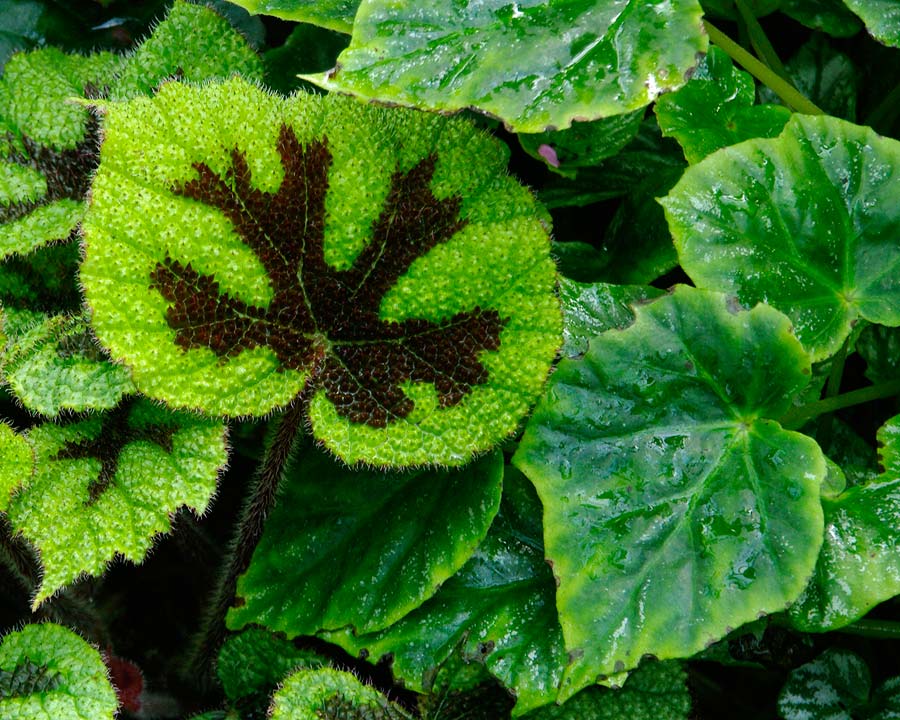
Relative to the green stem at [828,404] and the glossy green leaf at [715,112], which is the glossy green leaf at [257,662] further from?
the glossy green leaf at [715,112]

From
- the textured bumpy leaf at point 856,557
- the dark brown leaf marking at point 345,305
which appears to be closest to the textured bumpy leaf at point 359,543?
the dark brown leaf marking at point 345,305

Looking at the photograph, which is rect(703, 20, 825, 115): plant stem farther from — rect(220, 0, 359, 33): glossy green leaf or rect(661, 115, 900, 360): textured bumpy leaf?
rect(220, 0, 359, 33): glossy green leaf

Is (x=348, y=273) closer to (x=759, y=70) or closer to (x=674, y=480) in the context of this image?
(x=674, y=480)

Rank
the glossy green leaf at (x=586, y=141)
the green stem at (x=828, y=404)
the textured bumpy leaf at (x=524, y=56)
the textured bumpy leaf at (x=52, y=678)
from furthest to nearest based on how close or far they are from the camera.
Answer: the glossy green leaf at (x=586, y=141), the green stem at (x=828, y=404), the textured bumpy leaf at (x=52, y=678), the textured bumpy leaf at (x=524, y=56)

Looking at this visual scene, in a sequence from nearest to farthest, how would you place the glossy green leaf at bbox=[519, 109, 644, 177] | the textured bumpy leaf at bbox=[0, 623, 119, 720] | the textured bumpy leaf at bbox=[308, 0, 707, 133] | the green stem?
1. the textured bumpy leaf at bbox=[308, 0, 707, 133]
2. the textured bumpy leaf at bbox=[0, 623, 119, 720]
3. the green stem
4. the glossy green leaf at bbox=[519, 109, 644, 177]

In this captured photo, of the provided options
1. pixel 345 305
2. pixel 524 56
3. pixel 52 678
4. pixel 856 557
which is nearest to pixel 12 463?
pixel 52 678

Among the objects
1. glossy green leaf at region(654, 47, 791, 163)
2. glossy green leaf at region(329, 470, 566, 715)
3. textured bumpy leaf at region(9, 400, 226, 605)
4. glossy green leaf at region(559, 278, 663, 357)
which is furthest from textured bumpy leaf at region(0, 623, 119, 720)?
glossy green leaf at region(654, 47, 791, 163)

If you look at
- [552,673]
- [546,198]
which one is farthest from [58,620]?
[546,198]
